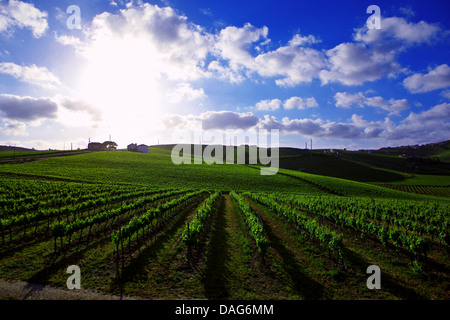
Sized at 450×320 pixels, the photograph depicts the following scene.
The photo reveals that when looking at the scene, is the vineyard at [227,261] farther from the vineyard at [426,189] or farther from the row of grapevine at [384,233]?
the vineyard at [426,189]

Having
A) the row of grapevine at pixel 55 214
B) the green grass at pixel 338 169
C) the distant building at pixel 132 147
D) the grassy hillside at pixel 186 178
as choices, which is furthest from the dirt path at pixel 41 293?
the distant building at pixel 132 147

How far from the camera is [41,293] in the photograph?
9578 millimetres

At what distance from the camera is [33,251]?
14086 mm

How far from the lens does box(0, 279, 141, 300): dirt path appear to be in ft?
30.5

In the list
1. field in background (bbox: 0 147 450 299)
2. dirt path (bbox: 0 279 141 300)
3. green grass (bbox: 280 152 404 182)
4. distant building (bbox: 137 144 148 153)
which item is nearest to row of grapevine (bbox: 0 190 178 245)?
field in background (bbox: 0 147 450 299)

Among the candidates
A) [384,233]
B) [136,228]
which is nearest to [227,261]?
[136,228]

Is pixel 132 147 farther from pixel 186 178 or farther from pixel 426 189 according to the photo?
pixel 426 189

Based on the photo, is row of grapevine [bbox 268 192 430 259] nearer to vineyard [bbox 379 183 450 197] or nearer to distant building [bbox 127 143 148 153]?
vineyard [bbox 379 183 450 197]

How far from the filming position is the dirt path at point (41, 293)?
30.5 ft

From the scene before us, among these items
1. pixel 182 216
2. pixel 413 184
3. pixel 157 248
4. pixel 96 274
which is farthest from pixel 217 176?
pixel 413 184
